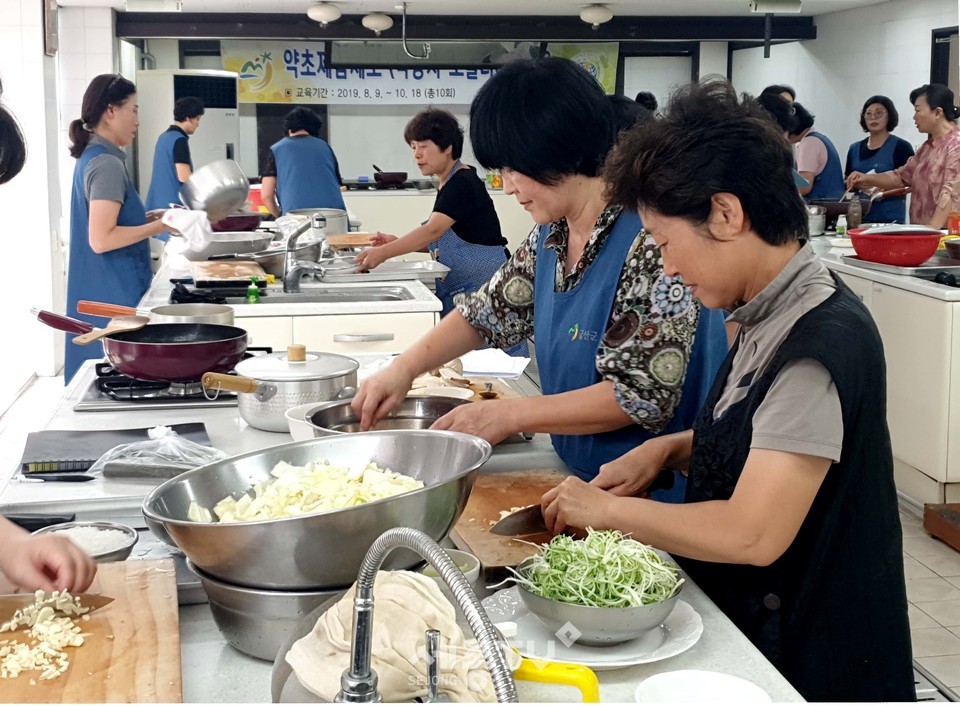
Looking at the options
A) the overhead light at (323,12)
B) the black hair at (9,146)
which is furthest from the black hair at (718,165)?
the overhead light at (323,12)

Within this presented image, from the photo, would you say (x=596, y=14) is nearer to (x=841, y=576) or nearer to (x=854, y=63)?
(x=854, y=63)

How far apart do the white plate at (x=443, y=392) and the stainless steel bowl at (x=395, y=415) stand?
0.09 ft

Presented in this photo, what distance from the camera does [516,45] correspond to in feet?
45.2

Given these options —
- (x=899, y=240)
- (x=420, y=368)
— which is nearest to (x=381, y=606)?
(x=420, y=368)

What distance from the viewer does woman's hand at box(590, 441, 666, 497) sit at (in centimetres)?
182

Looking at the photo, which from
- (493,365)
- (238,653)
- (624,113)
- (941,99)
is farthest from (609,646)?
(941,99)

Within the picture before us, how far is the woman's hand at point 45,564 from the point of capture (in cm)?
140

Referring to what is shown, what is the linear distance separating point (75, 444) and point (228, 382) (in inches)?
13.6

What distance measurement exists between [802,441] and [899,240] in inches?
159

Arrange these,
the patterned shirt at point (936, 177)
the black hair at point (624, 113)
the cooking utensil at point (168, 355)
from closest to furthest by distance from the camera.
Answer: the black hair at point (624, 113)
the cooking utensil at point (168, 355)
the patterned shirt at point (936, 177)

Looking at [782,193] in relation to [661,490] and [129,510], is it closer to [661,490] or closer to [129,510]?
[661,490]

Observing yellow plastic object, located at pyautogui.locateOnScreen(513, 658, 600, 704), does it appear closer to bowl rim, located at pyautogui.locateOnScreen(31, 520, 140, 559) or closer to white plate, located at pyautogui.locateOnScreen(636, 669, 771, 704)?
white plate, located at pyautogui.locateOnScreen(636, 669, 771, 704)

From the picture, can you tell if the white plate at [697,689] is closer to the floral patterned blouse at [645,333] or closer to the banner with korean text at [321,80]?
the floral patterned blouse at [645,333]

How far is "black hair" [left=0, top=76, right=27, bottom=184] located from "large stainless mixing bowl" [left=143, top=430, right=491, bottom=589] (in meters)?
0.78
